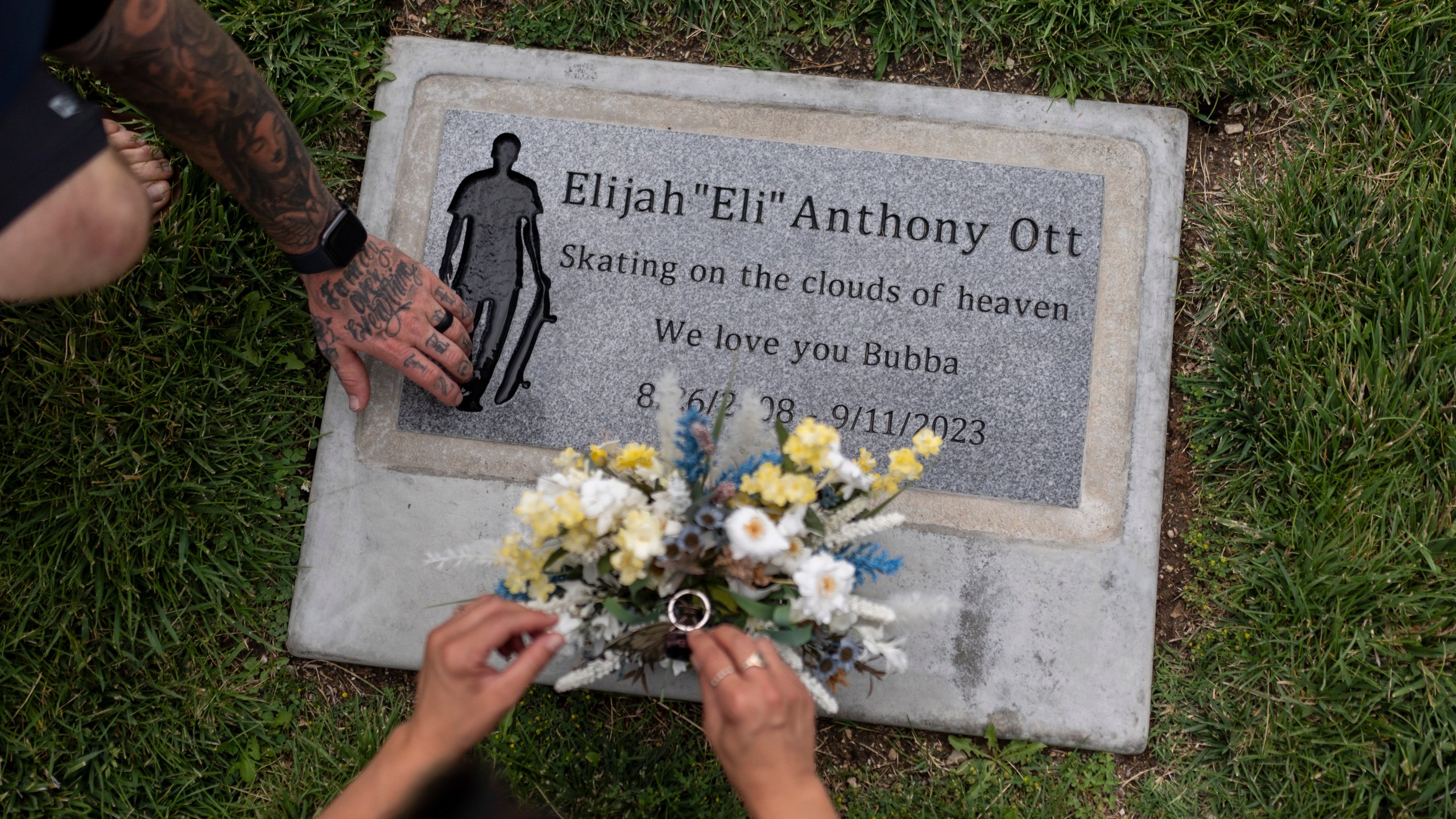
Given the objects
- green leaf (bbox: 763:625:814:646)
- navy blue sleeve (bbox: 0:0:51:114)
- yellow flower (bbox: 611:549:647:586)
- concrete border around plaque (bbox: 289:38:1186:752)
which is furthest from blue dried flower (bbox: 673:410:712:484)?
navy blue sleeve (bbox: 0:0:51:114)

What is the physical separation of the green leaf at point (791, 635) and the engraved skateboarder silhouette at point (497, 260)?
1161 millimetres

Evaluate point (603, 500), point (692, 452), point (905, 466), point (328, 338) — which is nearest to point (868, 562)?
point (905, 466)

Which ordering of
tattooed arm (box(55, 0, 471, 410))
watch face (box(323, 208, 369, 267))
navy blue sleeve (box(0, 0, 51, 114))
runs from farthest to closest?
watch face (box(323, 208, 369, 267)) → tattooed arm (box(55, 0, 471, 410)) → navy blue sleeve (box(0, 0, 51, 114))

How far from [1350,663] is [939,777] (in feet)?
3.72

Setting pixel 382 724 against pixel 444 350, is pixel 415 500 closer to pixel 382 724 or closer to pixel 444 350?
pixel 444 350

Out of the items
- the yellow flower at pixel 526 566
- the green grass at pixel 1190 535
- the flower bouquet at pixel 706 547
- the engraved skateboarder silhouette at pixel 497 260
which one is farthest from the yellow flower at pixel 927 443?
the engraved skateboarder silhouette at pixel 497 260

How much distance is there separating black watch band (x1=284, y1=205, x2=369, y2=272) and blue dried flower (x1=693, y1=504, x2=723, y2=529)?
1.30 meters

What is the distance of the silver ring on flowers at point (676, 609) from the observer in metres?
1.61

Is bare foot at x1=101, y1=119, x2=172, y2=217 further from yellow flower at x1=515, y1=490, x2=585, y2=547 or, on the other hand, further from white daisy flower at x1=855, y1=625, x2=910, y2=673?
white daisy flower at x1=855, y1=625, x2=910, y2=673

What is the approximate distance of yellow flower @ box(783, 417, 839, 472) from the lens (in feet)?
5.03

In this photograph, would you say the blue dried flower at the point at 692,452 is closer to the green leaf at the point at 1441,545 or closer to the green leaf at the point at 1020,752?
the green leaf at the point at 1020,752

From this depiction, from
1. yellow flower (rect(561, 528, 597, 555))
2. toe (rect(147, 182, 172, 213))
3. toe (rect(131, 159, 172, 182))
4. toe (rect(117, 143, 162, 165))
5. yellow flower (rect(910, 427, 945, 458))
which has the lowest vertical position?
yellow flower (rect(561, 528, 597, 555))

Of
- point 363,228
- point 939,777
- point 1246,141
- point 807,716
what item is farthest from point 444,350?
point 1246,141

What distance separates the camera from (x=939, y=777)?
233cm
